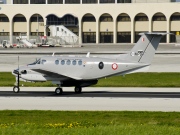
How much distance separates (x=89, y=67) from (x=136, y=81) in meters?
12.0

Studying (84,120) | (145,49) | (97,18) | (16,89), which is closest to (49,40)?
(97,18)

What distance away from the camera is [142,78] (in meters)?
57.0

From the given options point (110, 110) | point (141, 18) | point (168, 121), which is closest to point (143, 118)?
point (168, 121)

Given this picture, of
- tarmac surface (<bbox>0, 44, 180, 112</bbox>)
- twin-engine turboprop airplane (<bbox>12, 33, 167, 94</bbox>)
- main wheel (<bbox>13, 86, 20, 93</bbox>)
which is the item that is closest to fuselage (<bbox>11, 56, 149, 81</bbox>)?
twin-engine turboprop airplane (<bbox>12, 33, 167, 94</bbox>)

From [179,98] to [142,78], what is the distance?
18016 millimetres

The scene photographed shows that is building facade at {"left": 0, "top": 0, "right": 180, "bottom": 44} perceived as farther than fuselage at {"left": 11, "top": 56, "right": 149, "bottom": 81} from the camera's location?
Yes

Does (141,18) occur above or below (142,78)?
above

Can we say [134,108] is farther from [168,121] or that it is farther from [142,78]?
[142,78]

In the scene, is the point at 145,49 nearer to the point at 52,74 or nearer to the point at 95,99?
the point at 95,99

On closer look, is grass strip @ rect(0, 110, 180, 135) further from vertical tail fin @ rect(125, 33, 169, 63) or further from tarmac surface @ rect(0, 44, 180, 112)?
vertical tail fin @ rect(125, 33, 169, 63)

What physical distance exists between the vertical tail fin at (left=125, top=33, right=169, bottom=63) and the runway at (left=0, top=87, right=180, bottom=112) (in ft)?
8.44

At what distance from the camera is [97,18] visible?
144 meters

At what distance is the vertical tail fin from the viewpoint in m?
43.0

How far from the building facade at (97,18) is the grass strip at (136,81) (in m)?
82.4
